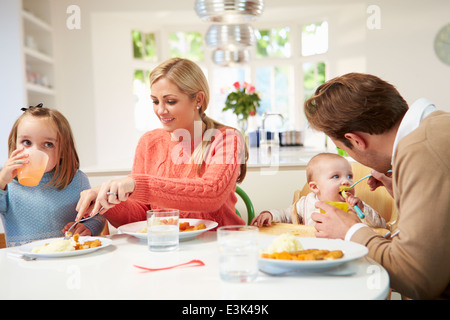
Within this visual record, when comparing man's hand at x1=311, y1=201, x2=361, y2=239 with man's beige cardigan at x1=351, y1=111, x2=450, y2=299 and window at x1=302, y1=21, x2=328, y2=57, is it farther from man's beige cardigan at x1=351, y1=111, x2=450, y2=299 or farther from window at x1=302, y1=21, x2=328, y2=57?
window at x1=302, y1=21, x2=328, y2=57

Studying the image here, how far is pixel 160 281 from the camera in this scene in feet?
2.85

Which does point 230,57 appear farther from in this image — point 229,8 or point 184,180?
point 184,180

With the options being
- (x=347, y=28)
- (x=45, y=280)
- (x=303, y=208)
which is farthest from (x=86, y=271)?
(x=347, y=28)

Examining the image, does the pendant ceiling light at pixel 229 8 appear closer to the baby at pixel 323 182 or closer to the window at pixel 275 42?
the baby at pixel 323 182

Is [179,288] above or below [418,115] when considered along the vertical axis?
below

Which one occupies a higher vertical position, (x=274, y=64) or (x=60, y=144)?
(x=274, y=64)

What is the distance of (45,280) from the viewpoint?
896 mm

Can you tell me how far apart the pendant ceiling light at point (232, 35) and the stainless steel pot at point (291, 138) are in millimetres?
1505

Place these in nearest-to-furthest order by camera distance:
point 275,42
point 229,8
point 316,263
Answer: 1. point 316,263
2. point 229,8
3. point 275,42

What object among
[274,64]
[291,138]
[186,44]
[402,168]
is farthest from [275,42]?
[402,168]

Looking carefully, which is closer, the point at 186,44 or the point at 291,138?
the point at 291,138

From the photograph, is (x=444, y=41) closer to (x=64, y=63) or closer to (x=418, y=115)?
(x=64, y=63)

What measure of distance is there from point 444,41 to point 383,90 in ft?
19.1

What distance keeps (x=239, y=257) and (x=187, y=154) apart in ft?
2.82
